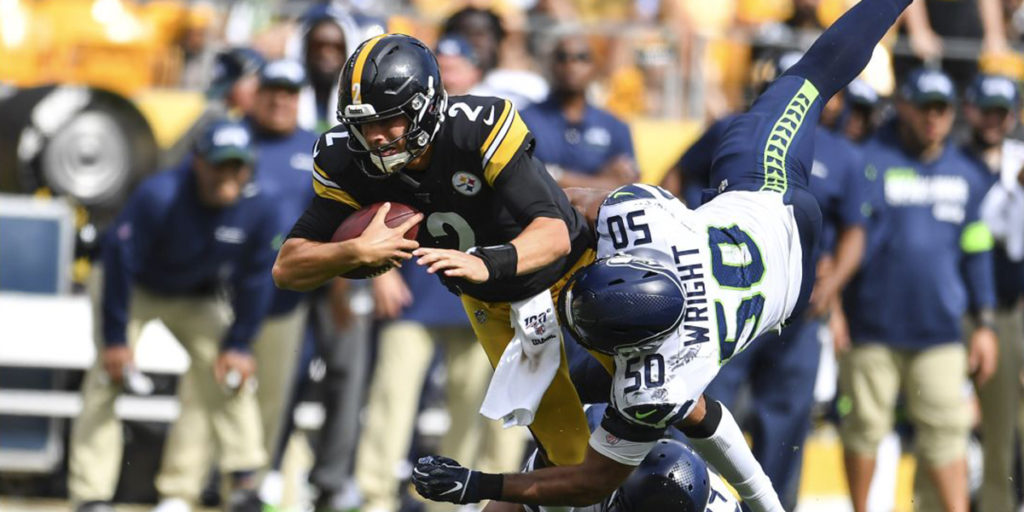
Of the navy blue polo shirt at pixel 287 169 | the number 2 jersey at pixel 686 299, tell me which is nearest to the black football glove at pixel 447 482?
the number 2 jersey at pixel 686 299

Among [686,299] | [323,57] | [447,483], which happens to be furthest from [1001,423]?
[447,483]

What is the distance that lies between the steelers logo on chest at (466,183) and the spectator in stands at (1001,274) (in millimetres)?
4266

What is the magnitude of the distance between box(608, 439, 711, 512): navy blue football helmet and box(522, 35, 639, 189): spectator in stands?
3006 millimetres

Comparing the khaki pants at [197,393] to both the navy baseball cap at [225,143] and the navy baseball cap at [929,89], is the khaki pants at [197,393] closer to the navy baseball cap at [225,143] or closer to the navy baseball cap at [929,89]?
the navy baseball cap at [225,143]

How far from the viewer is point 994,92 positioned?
9.38 meters

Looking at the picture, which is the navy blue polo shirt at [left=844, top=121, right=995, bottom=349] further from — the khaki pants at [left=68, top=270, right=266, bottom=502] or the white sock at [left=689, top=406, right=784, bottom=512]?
the khaki pants at [left=68, top=270, right=266, bottom=502]

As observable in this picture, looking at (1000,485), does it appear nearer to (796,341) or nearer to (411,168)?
(796,341)

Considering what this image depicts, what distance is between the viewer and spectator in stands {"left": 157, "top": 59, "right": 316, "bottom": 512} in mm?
8508

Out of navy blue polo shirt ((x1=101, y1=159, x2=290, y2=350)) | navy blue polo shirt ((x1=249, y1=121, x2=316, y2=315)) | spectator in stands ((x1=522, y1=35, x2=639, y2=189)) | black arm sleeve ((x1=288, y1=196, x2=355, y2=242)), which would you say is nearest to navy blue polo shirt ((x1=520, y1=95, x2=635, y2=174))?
spectator in stands ((x1=522, y1=35, x2=639, y2=189))

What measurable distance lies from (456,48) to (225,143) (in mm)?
1348

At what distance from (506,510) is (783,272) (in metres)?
1.30

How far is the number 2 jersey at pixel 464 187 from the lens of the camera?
591cm

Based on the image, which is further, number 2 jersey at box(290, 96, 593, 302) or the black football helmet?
number 2 jersey at box(290, 96, 593, 302)

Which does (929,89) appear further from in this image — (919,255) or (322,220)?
(322,220)
